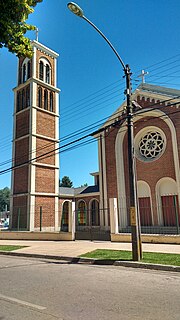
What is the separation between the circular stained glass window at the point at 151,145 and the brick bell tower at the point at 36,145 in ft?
28.9

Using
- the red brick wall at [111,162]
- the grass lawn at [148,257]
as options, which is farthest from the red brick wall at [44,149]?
the grass lawn at [148,257]

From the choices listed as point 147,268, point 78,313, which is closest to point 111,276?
point 147,268

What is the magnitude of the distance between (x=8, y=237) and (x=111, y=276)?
681 inches

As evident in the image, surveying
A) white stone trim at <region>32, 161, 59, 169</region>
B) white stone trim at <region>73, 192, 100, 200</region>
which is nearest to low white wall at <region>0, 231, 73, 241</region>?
white stone trim at <region>32, 161, 59, 169</region>

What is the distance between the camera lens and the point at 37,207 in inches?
1097

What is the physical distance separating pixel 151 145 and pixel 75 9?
15576 millimetres

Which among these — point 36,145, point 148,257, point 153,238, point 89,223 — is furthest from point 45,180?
point 148,257

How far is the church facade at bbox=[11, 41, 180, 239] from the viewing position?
21750 mm

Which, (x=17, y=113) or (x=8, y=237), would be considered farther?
(x=17, y=113)

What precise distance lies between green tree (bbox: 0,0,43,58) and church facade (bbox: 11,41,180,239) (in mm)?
8741

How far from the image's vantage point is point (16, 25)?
299 inches

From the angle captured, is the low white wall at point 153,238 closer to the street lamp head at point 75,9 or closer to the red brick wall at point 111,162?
the red brick wall at point 111,162

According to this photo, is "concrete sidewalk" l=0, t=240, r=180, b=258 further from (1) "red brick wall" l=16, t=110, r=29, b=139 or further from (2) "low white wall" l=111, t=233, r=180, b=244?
(1) "red brick wall" l=16, t=110, r=29, b=139

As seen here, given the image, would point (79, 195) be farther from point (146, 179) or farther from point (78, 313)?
point (78, 313)
